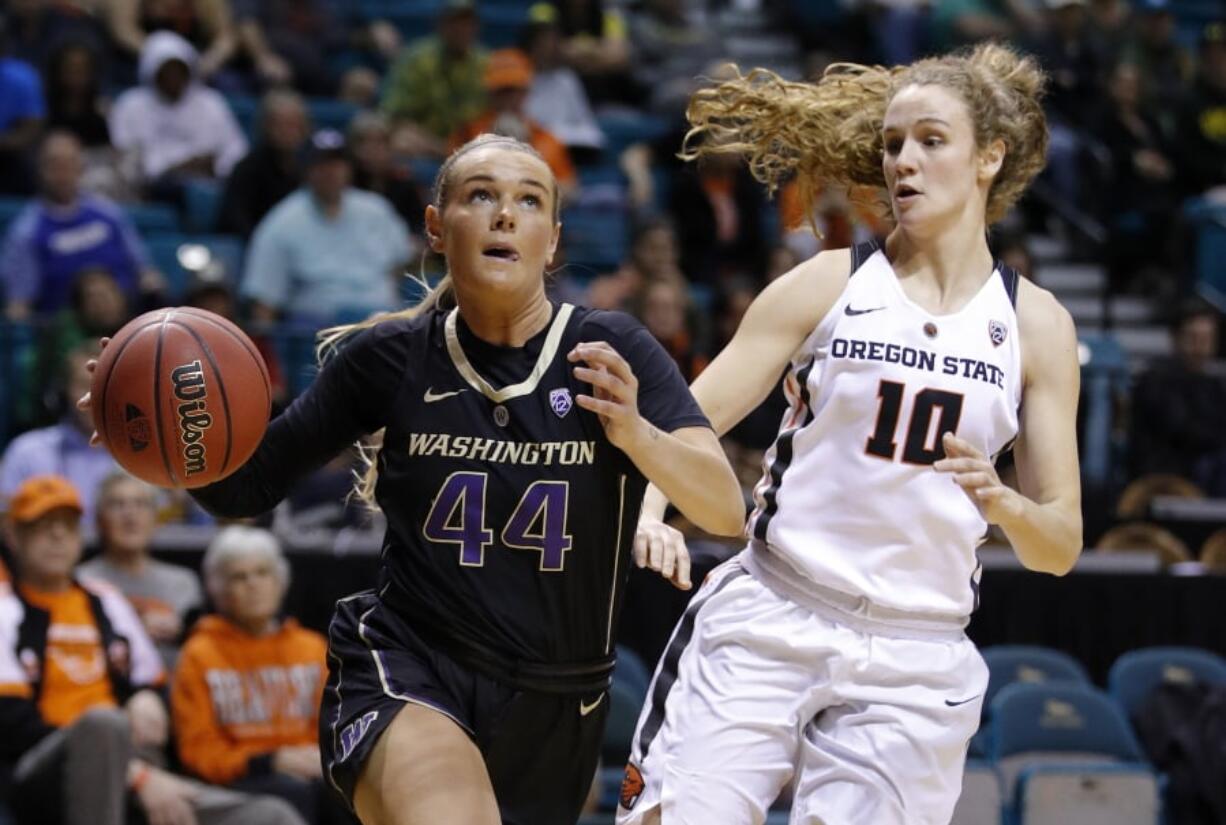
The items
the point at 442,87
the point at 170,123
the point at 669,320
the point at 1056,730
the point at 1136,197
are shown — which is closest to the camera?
the point at 1056,730

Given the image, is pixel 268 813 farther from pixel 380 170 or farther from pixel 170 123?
pixel 170 123

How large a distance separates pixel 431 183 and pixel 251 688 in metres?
5.19

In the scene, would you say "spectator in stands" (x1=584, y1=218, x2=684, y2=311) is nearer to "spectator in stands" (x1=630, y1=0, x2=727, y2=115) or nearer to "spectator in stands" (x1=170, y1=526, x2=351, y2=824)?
"spectator in stands" (x1=170, y1=526, x2=351, y2=824)

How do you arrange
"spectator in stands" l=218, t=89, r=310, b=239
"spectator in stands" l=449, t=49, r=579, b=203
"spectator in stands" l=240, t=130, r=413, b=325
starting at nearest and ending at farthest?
1. "spectator in stands" l=240, t=130, r=413, b=325
2. "spectator in stands" l=218, t=89, r=310, b=239
3. "spectator in stands" l=449, t=49, r=579, b=203

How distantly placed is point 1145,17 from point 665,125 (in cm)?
377

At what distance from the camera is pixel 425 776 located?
3723 mm

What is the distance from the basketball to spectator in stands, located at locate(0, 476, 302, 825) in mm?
2728

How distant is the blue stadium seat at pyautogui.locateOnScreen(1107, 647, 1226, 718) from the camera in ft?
26.4

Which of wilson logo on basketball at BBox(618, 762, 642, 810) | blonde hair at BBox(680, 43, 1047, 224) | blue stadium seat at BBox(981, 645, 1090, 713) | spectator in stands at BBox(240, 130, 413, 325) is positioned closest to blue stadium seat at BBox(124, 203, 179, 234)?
spectator in stands at BBox(240, 130, 413, 325)

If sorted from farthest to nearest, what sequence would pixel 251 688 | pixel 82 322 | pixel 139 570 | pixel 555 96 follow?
1. pixel 555 96
2. pixel 82 322
3. pixel 139 570
4. pixel 251 688

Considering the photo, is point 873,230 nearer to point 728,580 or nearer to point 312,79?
point 312,79

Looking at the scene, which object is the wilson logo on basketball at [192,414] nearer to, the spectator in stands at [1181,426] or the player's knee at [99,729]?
the player's knee at [99,729]

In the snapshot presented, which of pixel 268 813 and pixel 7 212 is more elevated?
pixel 7 212

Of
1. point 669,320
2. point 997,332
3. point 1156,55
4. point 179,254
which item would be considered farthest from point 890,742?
point 1156,55
